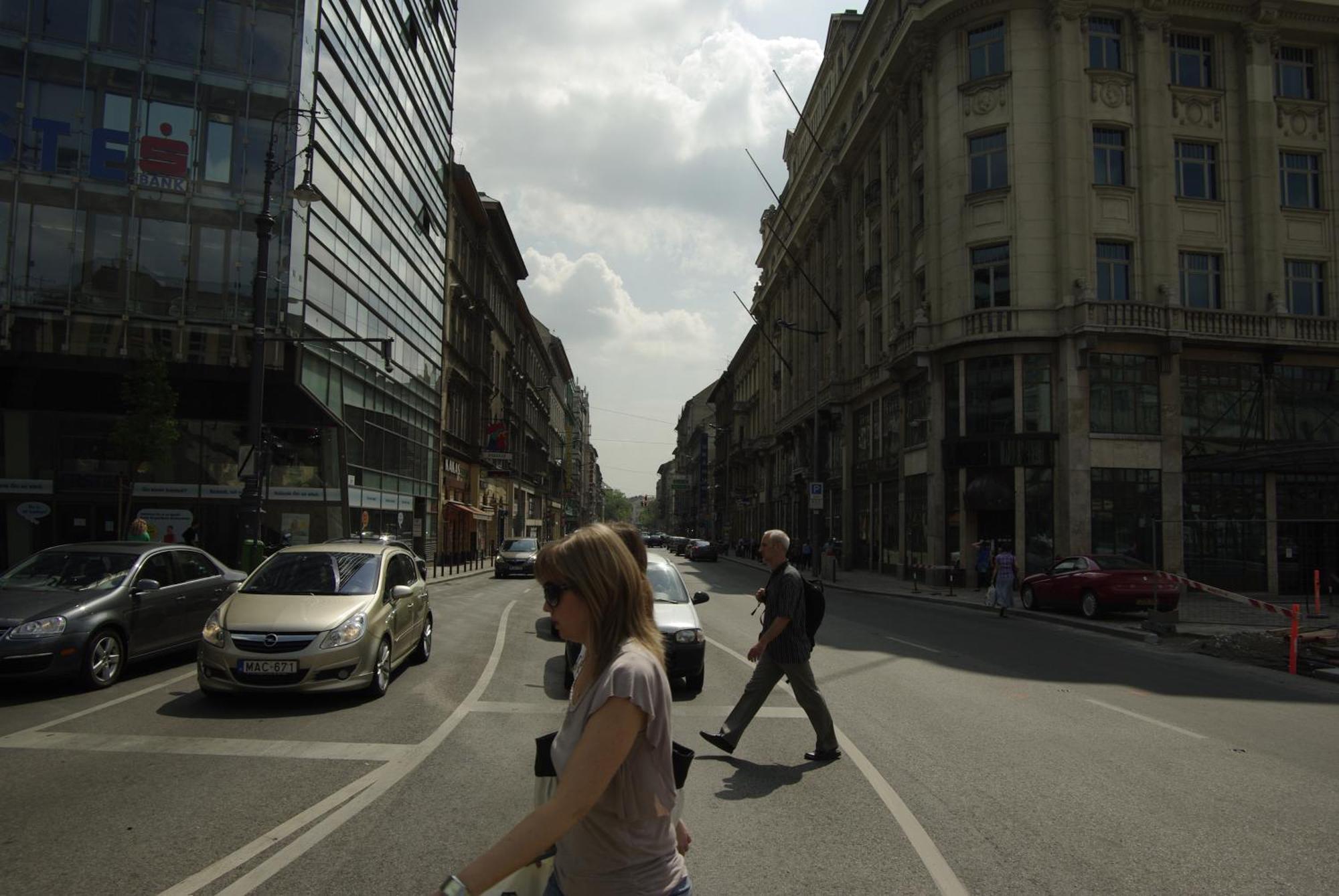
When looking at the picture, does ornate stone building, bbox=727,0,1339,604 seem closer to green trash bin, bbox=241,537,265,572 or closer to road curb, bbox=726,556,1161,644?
road curb, bbox=726,556,1161,644

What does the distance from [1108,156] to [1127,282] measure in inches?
179

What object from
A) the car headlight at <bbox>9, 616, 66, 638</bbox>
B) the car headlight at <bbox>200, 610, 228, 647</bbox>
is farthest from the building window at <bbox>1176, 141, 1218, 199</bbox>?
the car headlight at <bbox>9, 616, 66, 638</bbox>

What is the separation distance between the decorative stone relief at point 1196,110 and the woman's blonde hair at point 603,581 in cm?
3568

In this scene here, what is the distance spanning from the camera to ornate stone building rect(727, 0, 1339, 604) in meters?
28.8

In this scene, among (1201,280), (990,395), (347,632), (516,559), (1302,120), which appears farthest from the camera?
(516,559)

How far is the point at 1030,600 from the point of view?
22.3 metres

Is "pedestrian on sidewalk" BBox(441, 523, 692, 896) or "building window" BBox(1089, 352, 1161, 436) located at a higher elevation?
"building window" BBox(1089, 352, 1161, 436)

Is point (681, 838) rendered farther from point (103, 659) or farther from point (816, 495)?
point (816, 495)

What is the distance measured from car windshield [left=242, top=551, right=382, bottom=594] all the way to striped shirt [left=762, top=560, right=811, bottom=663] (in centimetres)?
467

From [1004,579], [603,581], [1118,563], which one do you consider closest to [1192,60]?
[1118,563]

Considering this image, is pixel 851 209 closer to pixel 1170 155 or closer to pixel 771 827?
pixel 1170 155

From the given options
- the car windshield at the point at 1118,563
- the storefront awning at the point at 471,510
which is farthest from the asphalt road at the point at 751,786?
the storefront awning at the point at 471,510

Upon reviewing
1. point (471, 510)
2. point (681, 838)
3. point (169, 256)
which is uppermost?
point (169, 256)

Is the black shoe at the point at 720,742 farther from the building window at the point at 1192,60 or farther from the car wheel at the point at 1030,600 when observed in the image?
the building window at the point at 1192,60
